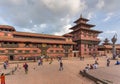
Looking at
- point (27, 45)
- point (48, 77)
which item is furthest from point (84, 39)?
point (48, 77)

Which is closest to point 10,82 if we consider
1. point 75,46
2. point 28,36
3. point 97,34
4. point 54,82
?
point 54,82

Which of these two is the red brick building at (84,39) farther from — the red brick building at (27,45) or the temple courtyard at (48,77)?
the temple courtyard at (48,77)

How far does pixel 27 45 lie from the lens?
124 feet

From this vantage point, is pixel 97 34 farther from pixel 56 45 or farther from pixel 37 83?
pixel 37 83

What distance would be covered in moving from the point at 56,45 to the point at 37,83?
106ft

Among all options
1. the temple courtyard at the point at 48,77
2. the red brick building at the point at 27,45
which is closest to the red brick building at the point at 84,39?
the red brick building at the point at 27,45

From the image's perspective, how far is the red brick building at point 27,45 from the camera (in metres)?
34.4

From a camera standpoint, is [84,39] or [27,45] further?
[84,39]

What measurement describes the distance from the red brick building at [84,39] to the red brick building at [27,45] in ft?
16.7

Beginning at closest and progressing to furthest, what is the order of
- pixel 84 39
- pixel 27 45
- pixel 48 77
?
pixel 48 77 < pixel 27 45 < pixel 84 39

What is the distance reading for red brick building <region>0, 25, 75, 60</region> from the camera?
113 ft

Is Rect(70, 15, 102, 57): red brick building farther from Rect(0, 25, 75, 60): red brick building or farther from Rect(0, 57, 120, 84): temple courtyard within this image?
Rect(0, 57, 120, 84): temple courtyard

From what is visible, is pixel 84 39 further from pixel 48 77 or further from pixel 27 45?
pixel 48 77

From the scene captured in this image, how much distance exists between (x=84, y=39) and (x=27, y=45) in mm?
25118
